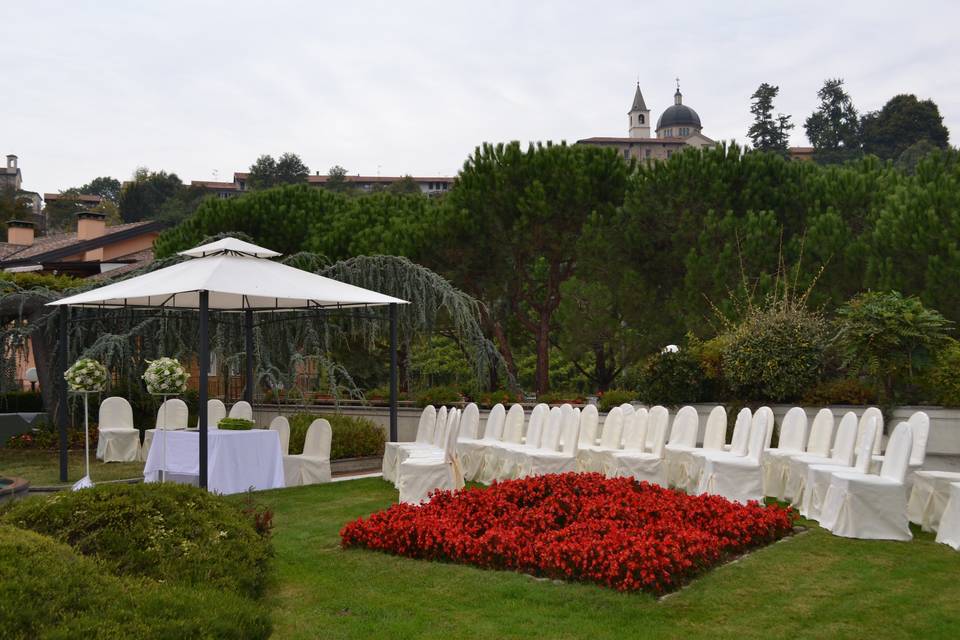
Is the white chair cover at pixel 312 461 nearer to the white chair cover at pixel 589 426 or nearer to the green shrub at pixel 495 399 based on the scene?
the white chair cover at pixel 589 426

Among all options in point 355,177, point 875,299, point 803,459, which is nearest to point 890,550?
point 803,459

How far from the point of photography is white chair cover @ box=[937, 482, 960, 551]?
22.5ft

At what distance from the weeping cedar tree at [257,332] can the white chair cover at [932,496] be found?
28.5ft

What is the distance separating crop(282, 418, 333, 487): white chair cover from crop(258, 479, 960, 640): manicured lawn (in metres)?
4.19

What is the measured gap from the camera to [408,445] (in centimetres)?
1141

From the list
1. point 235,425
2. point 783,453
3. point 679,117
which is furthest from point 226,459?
point 679,117

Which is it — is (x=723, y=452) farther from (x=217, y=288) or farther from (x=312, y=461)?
(x=217, y=288)

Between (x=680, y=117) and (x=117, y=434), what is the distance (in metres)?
111

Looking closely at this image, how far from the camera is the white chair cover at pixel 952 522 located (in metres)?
6.87

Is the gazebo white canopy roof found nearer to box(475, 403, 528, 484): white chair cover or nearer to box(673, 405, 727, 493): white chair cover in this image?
box(475, 403, 528, 484): white chair cover

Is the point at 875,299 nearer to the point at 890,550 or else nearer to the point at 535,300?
the point at 890,550

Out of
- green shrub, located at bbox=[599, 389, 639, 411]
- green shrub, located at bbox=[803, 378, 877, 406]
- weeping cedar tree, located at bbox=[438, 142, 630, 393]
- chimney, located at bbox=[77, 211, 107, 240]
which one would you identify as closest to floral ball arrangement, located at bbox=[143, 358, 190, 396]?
green shrub, located at bbox=[599, 389, 639, 411]

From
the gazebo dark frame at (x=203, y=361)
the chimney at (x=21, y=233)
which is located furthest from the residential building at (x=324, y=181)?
the gazebo dark frame at (x=203, y=361)

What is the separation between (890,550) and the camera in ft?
22.4
